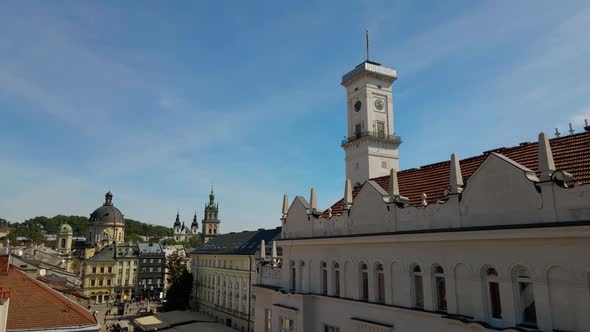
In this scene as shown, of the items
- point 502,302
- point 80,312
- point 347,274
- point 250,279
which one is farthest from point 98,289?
point 502,302

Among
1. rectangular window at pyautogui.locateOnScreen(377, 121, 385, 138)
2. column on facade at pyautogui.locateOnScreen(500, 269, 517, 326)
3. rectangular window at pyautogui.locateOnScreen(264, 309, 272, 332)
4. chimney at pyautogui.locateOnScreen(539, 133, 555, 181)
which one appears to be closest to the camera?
chimney at pyautogui.locateOnScreen(539, 133, 555, 181)

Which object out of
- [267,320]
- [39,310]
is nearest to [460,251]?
[267,320]

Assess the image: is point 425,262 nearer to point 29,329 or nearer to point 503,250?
point 503,250

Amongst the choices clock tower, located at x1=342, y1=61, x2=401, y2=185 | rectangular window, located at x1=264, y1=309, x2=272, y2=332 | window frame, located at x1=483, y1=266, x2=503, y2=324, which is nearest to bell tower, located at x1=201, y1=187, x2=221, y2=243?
clock tower, located at x1=342, y1=61, x2=401, y2=185

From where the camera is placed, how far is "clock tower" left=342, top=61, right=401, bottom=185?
46625 mm

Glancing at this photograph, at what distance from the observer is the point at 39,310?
1936cm

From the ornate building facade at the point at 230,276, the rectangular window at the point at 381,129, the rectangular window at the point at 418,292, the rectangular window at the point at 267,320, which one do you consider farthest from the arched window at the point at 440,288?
the rectangular window at the point at 381,129

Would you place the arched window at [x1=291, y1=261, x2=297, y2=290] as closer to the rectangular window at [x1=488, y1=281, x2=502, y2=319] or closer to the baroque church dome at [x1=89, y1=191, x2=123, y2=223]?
the rectangular window at [x1=488, y1=281, x2=502, y2=319]

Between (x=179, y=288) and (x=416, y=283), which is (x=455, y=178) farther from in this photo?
(x=179, y=288)

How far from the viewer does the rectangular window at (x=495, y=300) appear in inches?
513

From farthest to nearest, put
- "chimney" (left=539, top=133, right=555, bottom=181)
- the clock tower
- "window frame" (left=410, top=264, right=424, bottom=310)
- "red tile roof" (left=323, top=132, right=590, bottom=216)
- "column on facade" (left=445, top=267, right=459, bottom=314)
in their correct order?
the clock tower
"window frame" (left=410, top=264, right=424, bottom=310)
"column on facade" (left=445, top=267, right=459, bottom=314)
"red tile roof" (left=323, top=132, right=590, bottom=216)
"chimney" (left=539, top=133, right=555, bottom=181)

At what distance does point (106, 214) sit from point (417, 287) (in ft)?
462

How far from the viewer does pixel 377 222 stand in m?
18.0

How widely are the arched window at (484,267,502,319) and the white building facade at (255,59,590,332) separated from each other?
0.11 ft
